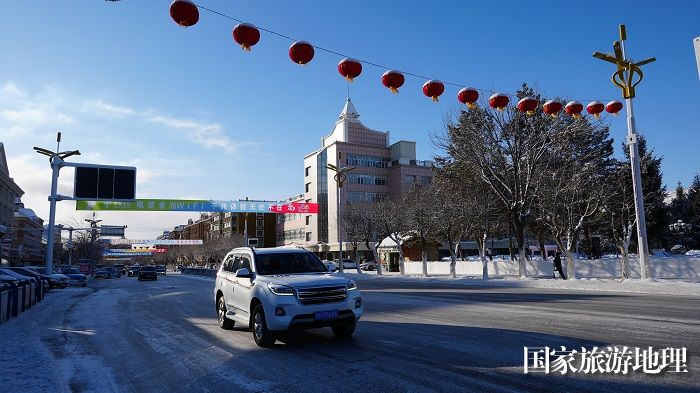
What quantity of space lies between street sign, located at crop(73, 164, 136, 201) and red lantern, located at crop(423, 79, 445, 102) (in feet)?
64.8

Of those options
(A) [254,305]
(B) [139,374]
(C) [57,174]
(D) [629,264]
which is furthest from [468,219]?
(B) [139,374]

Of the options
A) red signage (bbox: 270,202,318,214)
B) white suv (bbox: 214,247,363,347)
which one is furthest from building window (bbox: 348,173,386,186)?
white suv (bbox: 214,247,363,347)

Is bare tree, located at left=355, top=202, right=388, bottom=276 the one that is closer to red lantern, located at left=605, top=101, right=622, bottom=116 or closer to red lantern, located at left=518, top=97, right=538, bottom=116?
red lantern, located at left=605, top=101, right=622, bottom=116

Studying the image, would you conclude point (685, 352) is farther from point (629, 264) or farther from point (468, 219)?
point (468, 219)

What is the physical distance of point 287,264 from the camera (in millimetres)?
9383

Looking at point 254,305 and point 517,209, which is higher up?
point 517,209

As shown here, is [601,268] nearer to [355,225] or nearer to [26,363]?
[355,225]

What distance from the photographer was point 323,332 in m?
9.76

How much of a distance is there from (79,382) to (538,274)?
34191mm

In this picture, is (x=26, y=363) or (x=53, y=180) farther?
(x=53, y=180)

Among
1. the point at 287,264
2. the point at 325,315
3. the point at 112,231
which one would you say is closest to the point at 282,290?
the point at 325,315

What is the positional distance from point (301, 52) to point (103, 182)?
20.0 metres

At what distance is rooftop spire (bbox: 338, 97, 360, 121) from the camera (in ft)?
281

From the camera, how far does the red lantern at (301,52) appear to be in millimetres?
12367
